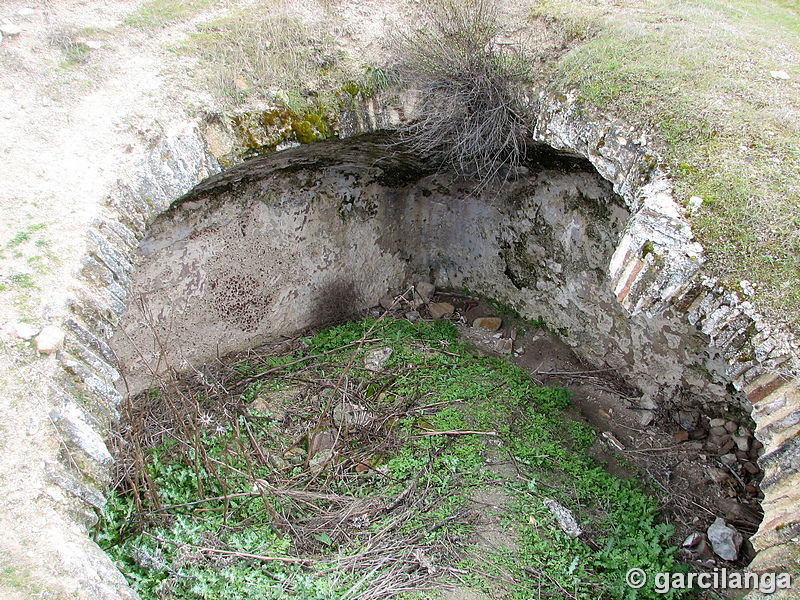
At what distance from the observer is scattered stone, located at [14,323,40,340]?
106 inches

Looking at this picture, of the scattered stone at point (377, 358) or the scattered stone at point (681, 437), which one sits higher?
the scattered stone at point (681, 437)

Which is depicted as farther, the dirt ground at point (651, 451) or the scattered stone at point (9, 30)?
the scattered stone at point (9, 30)

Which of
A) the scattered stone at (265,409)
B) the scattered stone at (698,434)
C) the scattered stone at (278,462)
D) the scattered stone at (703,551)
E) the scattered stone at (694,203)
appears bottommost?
the scattered stone at (265,409)

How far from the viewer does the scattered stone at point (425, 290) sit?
6.52m

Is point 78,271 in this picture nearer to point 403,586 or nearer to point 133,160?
point 133,160

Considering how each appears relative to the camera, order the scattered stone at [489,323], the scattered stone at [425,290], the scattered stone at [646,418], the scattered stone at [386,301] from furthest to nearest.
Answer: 1. the scattered stone at [425,290]
2. the scattered stone at [386,301]
3. the scattered stone at [489,323]
4. the scattered stone at [646,418]

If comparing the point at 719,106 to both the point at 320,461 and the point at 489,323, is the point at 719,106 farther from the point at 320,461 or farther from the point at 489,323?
the point at 320,461

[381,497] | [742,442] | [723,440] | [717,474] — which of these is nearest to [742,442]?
[742,442]

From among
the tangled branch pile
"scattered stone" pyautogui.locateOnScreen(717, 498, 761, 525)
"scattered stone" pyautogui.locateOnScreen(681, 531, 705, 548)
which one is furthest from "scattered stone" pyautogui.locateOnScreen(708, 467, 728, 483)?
the tangled branch pile

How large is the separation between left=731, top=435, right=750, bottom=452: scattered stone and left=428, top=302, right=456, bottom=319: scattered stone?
3062 millimetres

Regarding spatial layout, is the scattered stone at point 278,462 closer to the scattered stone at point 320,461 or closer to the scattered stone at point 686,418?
the scattered stone at point 320,461

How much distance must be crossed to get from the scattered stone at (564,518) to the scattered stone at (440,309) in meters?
2.78

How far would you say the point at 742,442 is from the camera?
4203 millimetres

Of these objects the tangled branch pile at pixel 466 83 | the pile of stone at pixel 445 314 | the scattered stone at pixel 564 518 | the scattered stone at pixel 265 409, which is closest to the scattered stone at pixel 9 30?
the tangled branch pile at pixel 466 83
